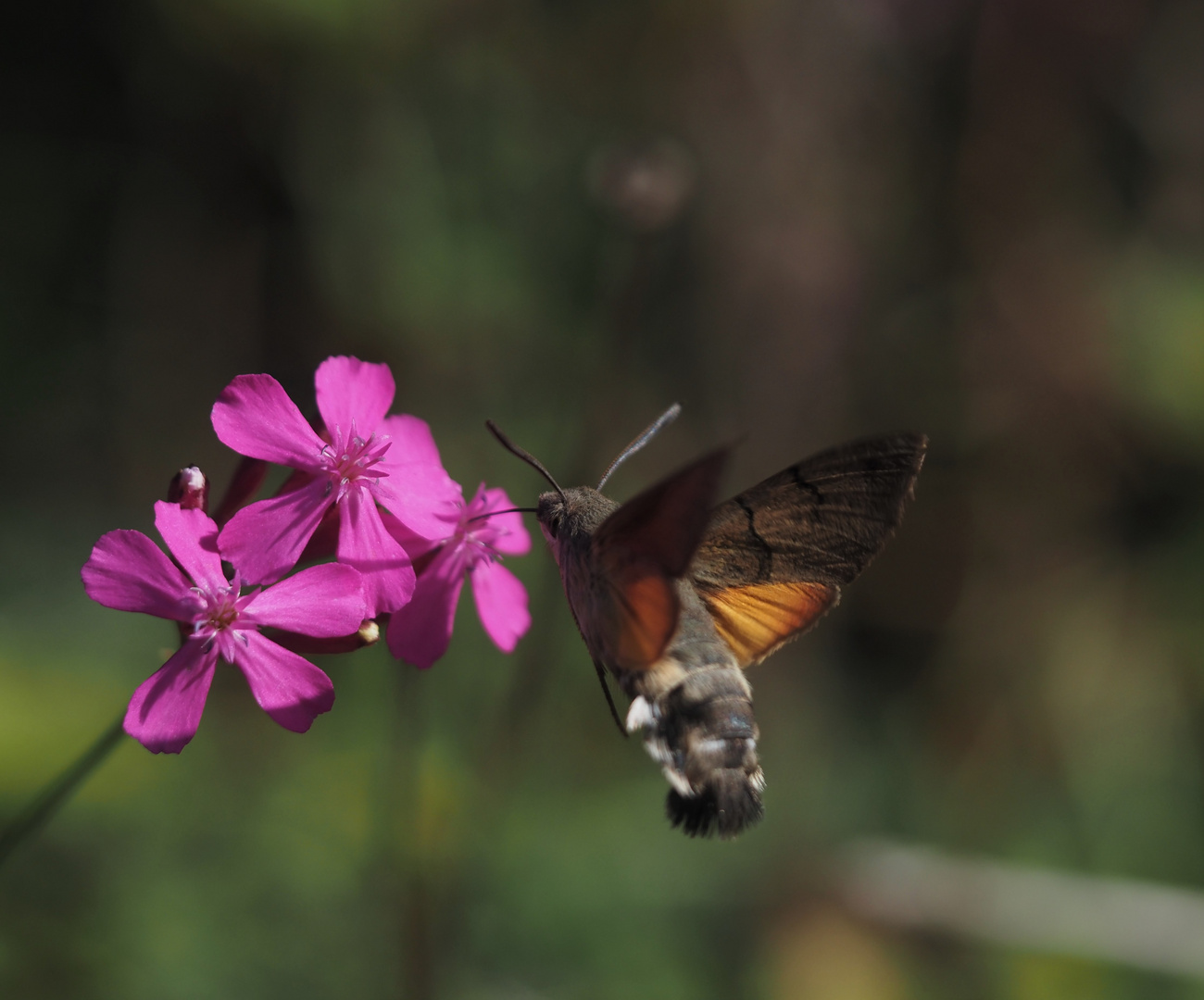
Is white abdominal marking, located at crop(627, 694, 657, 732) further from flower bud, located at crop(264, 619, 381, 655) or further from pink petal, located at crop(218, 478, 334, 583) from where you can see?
pink petal, located at crop(218, 478, 334, 583)

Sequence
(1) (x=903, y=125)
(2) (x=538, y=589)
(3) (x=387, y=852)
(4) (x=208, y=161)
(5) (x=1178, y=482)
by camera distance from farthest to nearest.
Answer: (1) (x=903, y=125)
(5) (x=1178, y=482)
(4) (x=208, y=161)
(2) (x=538, y=589)
(3) (x=387, y=852)

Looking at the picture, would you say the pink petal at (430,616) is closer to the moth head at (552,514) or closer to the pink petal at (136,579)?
the moth head at (552,514)

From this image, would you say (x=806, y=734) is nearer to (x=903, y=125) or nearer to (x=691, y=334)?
(x=691, y=334)

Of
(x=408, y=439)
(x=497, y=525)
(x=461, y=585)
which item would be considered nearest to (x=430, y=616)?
(x=461, y=585)

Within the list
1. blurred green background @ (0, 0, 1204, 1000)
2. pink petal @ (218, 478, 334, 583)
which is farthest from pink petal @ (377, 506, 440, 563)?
blurred green background @ (0, 0, 1204, 1000)

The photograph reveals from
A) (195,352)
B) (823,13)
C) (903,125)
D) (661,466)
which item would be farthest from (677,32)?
(195,352)

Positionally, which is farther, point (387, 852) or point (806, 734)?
point (806, 734)

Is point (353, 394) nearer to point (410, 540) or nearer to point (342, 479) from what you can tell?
point (342, 479)

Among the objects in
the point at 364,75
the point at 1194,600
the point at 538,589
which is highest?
the point at 364,75
